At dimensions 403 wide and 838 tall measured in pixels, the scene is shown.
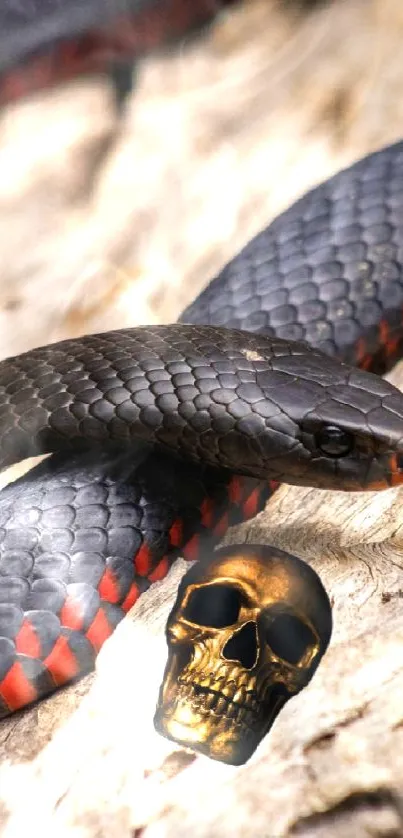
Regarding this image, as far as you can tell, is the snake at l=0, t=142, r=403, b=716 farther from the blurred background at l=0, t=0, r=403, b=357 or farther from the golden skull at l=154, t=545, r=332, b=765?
the blurred background at l=0, t=0, r=403, b=357

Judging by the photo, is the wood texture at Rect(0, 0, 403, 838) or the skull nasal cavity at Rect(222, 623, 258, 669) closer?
the wood texture at Rect(0, 0, 403, 838)

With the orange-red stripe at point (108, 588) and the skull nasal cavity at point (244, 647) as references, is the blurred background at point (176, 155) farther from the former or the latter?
the skull nasal cavity at point (244, 647)

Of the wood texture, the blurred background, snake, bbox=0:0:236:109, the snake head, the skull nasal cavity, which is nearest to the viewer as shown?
the wood texture

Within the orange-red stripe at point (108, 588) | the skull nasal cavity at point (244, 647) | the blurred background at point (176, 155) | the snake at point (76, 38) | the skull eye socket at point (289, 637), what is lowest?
the skull eye socket at point (289, 637)

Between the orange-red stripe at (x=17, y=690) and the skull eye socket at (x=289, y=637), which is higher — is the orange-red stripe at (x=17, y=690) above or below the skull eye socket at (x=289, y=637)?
above

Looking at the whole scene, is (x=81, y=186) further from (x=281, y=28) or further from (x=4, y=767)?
(x=4, y=767)

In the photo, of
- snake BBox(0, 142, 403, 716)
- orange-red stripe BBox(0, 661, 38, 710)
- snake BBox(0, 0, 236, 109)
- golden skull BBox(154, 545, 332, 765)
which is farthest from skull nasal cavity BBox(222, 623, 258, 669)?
snake BBox(0, 0, 236, 109)

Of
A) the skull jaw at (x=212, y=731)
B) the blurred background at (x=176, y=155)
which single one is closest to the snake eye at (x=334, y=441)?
the skull jaw at (x=212, y=731)

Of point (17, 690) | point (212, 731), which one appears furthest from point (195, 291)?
point (212, 731)
